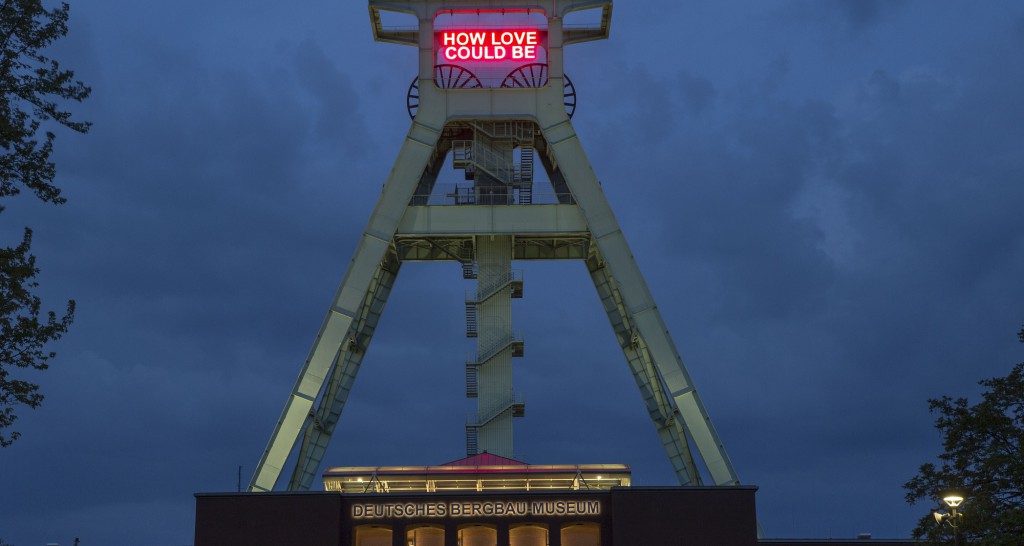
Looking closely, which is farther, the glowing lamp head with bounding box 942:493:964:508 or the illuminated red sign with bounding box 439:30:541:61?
the illuminated red sign with bounding box 439:30:541:61

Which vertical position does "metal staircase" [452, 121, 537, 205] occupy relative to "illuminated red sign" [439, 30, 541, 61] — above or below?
below

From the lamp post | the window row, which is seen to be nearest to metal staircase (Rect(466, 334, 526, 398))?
the window row

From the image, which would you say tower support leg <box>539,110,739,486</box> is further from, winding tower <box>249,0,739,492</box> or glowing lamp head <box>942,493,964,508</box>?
glowing lamp head <box>942,493,964,508</box>

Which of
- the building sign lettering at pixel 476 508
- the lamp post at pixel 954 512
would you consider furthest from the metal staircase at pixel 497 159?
the lamp post at pixel 954 512

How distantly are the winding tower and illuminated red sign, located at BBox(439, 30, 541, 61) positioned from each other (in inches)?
2.0

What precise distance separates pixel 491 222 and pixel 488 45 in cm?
928

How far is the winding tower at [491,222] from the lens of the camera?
57.7 meters

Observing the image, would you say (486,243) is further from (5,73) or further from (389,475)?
(5,73)

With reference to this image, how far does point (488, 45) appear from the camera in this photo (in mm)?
61375

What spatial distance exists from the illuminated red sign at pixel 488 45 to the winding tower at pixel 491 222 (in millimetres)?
50

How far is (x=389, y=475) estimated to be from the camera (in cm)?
5362

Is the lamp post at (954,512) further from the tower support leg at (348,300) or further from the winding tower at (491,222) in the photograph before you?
the tower support leg at (348,300)

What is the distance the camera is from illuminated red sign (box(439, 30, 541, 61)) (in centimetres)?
6128

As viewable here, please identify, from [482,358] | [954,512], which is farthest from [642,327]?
[954,512]
